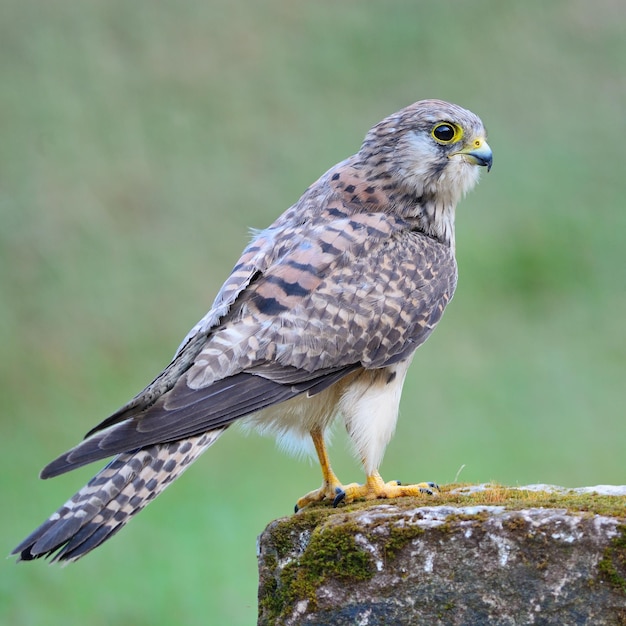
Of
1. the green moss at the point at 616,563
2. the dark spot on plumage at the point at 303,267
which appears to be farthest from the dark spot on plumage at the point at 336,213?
the green moss at the point at 616,563

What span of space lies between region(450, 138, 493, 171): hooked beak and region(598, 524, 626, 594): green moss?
194cm

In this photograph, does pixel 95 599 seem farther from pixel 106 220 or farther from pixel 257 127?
pixel 257 127

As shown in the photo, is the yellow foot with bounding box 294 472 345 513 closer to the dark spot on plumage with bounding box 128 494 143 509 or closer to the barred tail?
the barred tail

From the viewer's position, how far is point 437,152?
4719mm

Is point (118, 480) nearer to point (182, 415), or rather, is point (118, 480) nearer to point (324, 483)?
point (182, 415)

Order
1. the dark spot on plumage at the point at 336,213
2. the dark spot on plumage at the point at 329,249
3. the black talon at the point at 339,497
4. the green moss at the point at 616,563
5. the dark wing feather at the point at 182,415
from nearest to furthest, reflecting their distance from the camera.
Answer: the green moss at the point at 616,563 < the dark wing feather at the point at 182,415 < the black talon at the point at 339,497 < the dark spot on plumage at the point at 329,249 < the dark spot on plumage at the point at 336,213

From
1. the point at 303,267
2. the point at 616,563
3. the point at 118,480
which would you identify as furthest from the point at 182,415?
the point at 616,563

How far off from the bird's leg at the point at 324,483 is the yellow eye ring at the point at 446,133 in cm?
130

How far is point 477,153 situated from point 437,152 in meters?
0.17

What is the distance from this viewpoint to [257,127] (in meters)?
12.1

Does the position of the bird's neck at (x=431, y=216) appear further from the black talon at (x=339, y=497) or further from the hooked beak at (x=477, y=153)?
the black talon at (x=339, y=497)

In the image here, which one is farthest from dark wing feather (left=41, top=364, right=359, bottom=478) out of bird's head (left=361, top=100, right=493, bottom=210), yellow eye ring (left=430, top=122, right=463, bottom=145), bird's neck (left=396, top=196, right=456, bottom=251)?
yellow eye ring (left=430, top=122, right=463, bottom=145)

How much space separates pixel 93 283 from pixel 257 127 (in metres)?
2.84

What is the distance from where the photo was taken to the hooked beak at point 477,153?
4734mm
